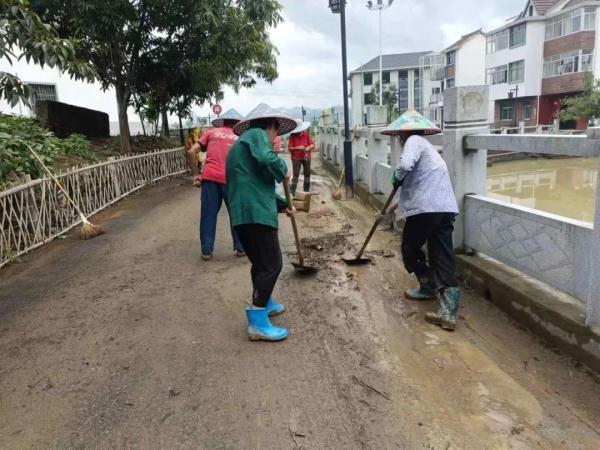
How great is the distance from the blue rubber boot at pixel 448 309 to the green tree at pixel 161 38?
32.4ft

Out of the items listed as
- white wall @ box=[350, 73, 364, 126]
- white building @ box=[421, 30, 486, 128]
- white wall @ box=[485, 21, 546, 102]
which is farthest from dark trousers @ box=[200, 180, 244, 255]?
white wall @ box=[350, 73, 364, 126]

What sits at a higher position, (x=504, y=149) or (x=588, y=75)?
(x=588, y=75)

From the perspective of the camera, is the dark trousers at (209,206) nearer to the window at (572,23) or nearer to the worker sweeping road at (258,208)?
the worker sweeping road at (258,208)

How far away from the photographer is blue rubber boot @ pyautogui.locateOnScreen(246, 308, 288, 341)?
369cm

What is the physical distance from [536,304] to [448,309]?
619mm

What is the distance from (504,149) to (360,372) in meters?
2.31

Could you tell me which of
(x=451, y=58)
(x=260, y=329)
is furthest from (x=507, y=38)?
(x=260, y=329)

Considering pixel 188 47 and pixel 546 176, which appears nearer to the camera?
pixel 188 47

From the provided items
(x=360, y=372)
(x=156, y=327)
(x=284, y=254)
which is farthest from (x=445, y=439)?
(x=284, y=254)

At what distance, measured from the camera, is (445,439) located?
2564 mm

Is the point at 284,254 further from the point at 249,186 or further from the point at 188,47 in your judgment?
the point at 188,47

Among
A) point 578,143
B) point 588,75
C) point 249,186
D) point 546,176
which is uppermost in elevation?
point 588,75

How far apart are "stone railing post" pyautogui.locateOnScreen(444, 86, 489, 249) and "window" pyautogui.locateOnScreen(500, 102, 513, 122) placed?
36.9m

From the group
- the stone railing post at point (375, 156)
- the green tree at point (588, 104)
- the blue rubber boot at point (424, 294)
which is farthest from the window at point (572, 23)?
the blue rubber boot at point (424, 294)
